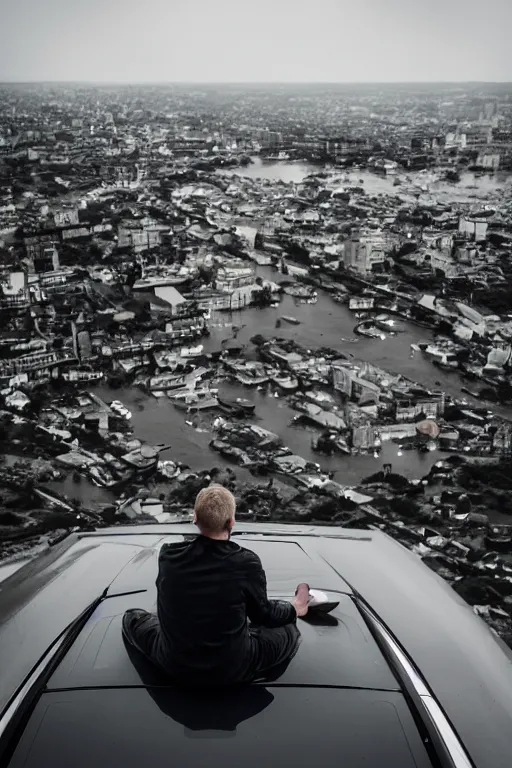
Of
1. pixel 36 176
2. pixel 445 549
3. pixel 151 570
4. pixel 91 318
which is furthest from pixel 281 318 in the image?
pixel 151 570

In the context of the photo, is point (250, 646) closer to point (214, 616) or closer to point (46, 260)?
point (214, 616)

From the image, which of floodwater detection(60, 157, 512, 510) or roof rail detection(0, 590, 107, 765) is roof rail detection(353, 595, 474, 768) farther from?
floodwater detection(60, 157, 512, 510)

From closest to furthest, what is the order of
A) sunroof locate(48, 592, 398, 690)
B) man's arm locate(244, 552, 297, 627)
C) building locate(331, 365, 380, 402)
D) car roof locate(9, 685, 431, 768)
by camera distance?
car roof locate(9, 685, 431, 768) < sunroof locate(48, 592, 398, 690) < man's arm locate(244, 552, 297, 627) < building locate(331, 365, 380, 402)

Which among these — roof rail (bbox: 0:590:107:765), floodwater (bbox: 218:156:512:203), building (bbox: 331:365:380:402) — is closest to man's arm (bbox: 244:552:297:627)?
roof rail (bbox: 0:590:107:765)

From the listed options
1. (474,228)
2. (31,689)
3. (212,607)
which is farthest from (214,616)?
(474,228)

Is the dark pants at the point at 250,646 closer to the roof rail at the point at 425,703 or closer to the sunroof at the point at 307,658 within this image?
the sunroof at the point at 307,658

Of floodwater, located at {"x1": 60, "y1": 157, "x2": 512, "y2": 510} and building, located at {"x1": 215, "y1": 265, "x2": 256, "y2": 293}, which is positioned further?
building, located at {"x1": 215, "y1": 265, "x2": 256, "y2": 293}

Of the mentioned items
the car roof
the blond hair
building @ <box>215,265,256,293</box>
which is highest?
the blond hair
